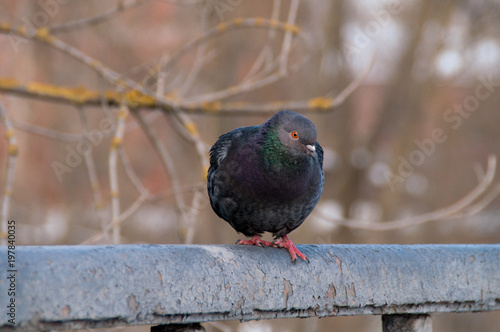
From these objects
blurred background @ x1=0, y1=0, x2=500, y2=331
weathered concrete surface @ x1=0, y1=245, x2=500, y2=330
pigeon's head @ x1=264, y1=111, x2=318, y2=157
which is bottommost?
weathered concrete surface @ x1=0, y1=245, x2=500, y2=330

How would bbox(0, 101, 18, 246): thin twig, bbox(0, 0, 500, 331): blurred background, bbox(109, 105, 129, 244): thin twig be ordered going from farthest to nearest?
bbox(0, 0, 500, 331): blurred background < bbox(109, 105, 129, 244): thin twig < bbox(0, 101, 18, 246): thin twig

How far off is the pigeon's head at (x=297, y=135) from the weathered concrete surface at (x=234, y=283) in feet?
2.83

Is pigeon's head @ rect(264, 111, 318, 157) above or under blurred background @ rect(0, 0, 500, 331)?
under

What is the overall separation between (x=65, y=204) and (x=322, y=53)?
22.3 ft

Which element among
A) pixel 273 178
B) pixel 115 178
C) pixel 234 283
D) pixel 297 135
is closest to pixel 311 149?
pixel 297 135

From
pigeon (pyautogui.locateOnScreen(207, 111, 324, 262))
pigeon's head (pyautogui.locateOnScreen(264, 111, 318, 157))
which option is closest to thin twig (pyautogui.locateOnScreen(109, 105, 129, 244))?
pigeon (pyautogui.locateOnScreen(207, 111, 324, 262))

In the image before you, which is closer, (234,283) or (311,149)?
(234,283)

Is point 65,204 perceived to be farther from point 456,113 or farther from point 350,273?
point 350,273

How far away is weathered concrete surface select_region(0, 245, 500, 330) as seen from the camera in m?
1.46

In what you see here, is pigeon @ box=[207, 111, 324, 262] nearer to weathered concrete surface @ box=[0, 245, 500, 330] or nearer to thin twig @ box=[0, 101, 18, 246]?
weathered concrete surface @ box=[0, 245, 500, 330]

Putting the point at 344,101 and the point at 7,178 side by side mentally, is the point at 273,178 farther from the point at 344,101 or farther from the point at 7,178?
the point at 344,101

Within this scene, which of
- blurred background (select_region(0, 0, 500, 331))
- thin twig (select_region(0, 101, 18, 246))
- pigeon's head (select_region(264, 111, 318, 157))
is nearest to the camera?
pigeon's head (select_region(264, 111, 318, 157))

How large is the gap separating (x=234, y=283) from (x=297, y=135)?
1393 mm

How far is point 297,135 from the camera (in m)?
3.10
